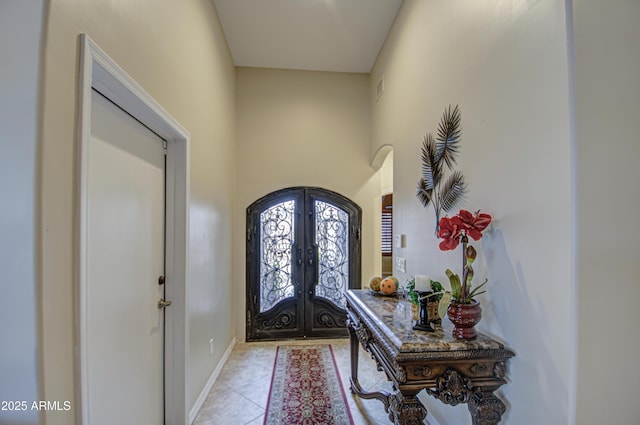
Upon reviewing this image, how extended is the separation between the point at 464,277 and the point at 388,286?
0.98 m

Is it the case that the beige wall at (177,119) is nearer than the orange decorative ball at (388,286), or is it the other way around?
the beige wall at (177,119)

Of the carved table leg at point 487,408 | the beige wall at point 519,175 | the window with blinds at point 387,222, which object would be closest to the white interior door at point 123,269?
the carved table leg at point 487,408

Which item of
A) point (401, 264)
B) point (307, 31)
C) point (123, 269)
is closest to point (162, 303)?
point (123, 269)

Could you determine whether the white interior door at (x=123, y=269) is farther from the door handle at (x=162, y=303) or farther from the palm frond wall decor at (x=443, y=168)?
the palm frond wall decor at (x=443, y=168)

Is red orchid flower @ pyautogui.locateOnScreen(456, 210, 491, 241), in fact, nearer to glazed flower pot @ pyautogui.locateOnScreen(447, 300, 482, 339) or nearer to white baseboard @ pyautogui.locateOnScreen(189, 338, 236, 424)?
glazed flower pot @ pyautogui.locateOnScreen(447, 300, 482, 339)

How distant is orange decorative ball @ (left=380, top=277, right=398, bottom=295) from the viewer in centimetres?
239

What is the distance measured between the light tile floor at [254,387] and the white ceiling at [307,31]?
3689 mm

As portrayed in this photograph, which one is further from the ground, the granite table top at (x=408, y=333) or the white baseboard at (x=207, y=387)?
the granite table top at (x=408, y=333)

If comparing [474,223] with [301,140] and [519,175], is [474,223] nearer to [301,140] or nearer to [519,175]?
[519,175]

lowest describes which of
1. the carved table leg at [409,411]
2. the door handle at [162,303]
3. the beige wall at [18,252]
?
the carved table leg at [409,411]

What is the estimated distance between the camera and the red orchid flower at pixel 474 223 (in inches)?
55.9

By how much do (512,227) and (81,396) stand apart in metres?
1.85

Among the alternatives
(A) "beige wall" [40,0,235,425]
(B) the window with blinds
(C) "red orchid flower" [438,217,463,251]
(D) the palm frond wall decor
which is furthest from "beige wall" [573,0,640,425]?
(B) the window with blinds

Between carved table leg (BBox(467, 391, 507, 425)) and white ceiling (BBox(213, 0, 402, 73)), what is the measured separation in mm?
3291
